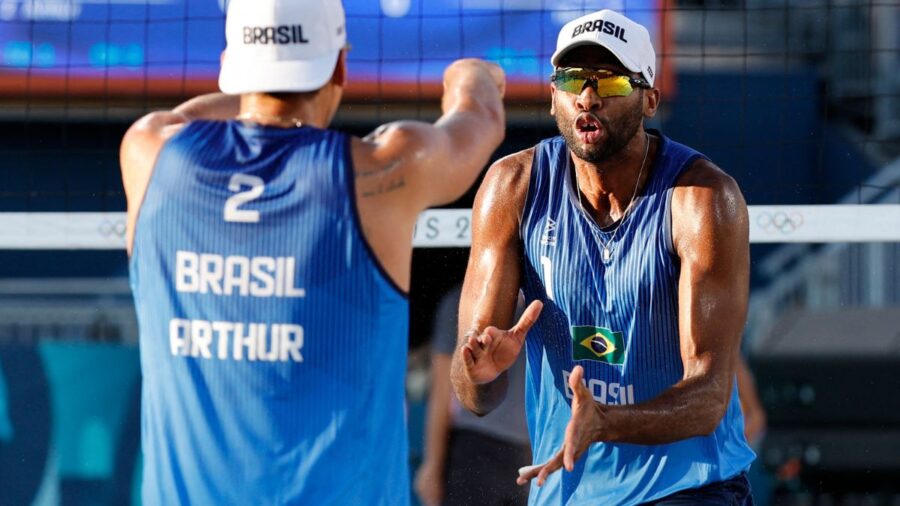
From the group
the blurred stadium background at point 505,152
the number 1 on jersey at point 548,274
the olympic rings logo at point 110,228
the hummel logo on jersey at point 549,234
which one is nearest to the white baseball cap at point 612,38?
the hummel logo on jersey at point 549,234

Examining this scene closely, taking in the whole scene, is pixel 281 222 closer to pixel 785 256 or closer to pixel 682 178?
pixel 682 178

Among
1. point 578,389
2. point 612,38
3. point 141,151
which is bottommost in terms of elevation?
point 578,389

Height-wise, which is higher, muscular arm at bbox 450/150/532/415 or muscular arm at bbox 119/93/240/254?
muscular arm at bbox 119/93/240/254

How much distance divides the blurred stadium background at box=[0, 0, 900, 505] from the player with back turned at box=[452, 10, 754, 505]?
2.74 m

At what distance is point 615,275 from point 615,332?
158mm

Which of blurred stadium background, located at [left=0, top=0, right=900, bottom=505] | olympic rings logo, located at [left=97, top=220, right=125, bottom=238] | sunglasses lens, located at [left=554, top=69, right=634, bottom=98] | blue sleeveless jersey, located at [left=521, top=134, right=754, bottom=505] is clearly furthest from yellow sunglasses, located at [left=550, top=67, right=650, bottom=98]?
olympic rings logo, located at [left=97, top=220, right=125, bottom=238]

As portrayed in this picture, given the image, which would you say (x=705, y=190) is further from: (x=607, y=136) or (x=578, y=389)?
(x=578, y=389)

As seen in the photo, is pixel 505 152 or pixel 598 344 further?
pixel 505 152

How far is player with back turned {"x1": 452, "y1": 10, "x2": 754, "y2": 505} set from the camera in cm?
383

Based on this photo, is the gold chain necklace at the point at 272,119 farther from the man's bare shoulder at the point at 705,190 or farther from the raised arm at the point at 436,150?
the man's bare shoulder at the point at 705,190

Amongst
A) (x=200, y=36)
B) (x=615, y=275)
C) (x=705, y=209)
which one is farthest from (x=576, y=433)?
(x=200, y=36)

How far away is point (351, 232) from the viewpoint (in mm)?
2867

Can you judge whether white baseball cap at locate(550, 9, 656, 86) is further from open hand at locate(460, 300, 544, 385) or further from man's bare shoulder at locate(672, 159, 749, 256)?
open hand at locate(460, 300, 544, 385)

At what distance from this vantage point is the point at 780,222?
6348 millimetres
